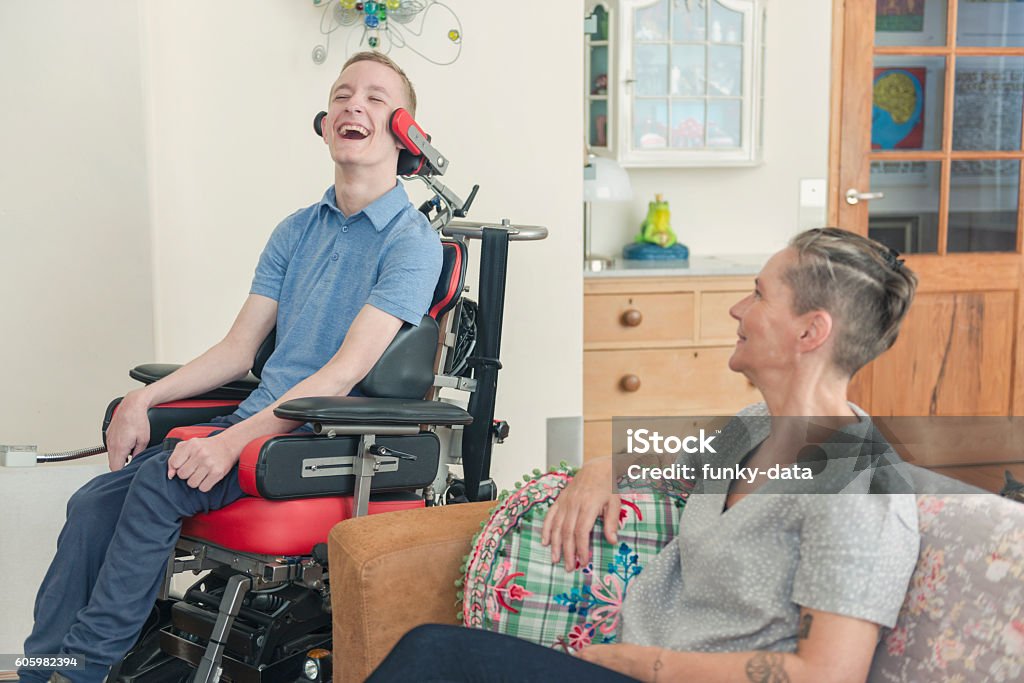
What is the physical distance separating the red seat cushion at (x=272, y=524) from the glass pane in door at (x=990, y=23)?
3162mm

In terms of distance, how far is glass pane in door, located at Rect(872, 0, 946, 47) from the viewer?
12.4 ft

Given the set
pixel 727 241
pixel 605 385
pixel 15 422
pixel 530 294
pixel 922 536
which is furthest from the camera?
pixel 727 241

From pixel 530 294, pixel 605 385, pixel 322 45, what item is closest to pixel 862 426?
pixel 530 294

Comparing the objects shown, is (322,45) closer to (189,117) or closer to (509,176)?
(189,117)

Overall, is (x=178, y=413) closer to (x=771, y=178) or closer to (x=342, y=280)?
(x=342, y=280)

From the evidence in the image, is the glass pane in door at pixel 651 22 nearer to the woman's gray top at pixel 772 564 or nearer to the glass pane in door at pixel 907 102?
the glass pane in door at pixel 907 102

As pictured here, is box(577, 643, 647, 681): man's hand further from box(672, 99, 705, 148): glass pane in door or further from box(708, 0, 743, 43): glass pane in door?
box(708, 0, 743, 43): glass pane in door

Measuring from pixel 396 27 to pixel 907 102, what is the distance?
6.82 ft

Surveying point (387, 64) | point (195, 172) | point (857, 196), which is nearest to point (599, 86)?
point (857, 196)

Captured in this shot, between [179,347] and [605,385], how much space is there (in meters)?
1.33

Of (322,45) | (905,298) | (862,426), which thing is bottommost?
(862,426)

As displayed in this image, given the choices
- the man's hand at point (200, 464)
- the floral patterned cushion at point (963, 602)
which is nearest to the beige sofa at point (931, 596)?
the floral patterned cushion at point (963, 602)

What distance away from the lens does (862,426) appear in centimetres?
123

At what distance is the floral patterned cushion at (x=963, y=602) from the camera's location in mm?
1071
